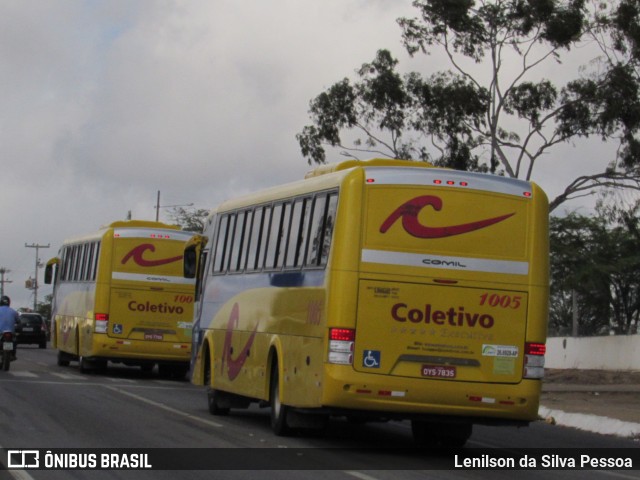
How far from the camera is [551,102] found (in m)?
39.4

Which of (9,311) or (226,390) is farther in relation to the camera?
(9,311)

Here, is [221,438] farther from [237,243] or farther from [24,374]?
[24,374]

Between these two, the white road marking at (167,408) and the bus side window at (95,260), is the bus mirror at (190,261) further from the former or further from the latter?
the bus side window at (95,260)

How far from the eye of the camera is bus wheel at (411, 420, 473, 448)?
16.7 metres

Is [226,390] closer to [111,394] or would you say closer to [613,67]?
[111,394]

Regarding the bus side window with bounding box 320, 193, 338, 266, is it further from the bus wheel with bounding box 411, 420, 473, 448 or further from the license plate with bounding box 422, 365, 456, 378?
the bus wheel with bounding box 411, 420, 473, 448

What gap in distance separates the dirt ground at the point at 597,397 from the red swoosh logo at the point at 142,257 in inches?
359

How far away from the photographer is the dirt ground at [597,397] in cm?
2469

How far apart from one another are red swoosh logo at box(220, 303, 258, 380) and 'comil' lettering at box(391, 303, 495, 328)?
4095 millimetres

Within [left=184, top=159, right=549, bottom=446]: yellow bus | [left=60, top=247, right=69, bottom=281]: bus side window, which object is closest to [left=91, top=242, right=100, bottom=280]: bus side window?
[left=60, top=247, right=69, bottom=281]: bus side window

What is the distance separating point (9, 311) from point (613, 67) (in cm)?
1876

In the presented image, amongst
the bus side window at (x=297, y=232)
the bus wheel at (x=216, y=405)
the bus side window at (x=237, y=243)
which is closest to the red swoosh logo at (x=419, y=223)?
the bus side window at (x=297, y=232)

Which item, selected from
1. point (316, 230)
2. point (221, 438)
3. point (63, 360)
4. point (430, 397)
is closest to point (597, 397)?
point (63, 360)

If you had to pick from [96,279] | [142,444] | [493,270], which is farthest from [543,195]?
[96,279]
